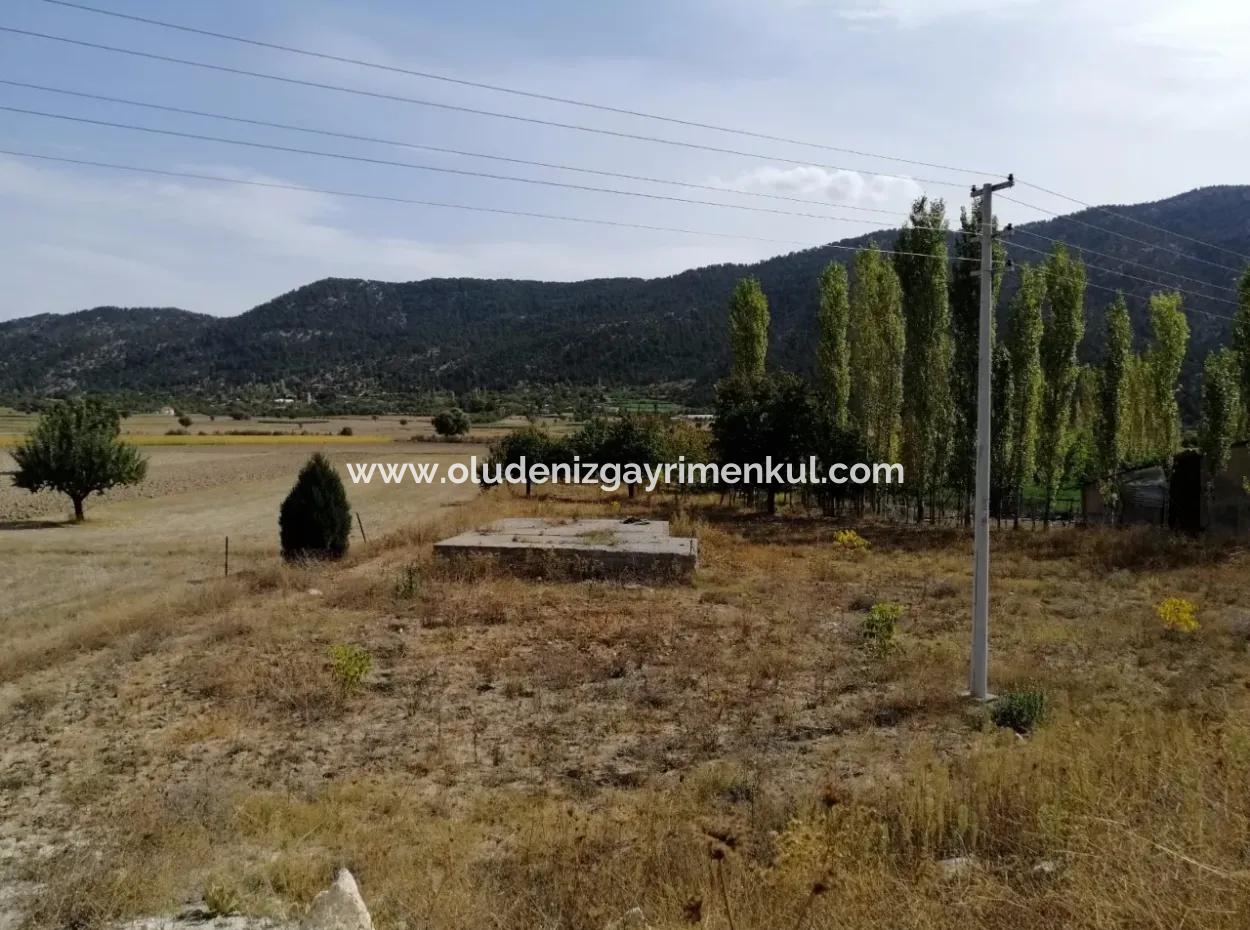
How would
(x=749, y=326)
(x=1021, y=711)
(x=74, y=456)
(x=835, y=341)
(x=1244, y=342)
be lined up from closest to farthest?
(x=1021, y=711) < (x=1244, y=342) < (x=74, y=456) < (x=835, y=341) < (x=749, y=326)

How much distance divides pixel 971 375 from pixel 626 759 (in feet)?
69.8

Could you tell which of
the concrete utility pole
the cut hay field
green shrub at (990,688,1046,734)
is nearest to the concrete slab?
the cut hay field

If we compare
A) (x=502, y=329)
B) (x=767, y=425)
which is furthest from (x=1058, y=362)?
(x=502, y=329)

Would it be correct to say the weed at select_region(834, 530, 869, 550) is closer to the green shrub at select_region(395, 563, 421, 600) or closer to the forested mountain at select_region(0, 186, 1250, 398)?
the green shrub at select_region(395, 563, 421, 600)

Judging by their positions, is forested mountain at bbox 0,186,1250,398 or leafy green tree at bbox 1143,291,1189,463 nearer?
leafy green tree at bbox 1143,291,1189,463

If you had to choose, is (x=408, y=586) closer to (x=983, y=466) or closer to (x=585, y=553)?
(x=585, y=553)

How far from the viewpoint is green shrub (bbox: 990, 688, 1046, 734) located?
7.80 m

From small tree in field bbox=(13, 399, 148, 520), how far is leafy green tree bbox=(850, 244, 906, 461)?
25.9m

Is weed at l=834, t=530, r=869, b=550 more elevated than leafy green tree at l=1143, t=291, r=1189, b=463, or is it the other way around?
leafy green tree at l=1143, t=291, r=1189, b=463

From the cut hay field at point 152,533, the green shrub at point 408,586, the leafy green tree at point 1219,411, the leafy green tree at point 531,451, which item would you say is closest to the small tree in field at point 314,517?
the cut hay field at point 152,533

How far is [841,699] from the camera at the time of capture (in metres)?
8.94

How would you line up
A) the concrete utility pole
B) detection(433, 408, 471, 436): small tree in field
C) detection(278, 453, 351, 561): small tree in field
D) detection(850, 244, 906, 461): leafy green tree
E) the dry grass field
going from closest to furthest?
1. the dry grass field
2. the concrete utility pole
3. detection(278, 453, 351, 561): small tree in field
4. detection(850, 244, 906, 461): leafy green tree
5. detection(433, 408, 471, 436): small tree in field

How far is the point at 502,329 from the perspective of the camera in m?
137

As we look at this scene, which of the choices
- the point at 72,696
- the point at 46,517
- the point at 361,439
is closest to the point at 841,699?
the point at 72,696
